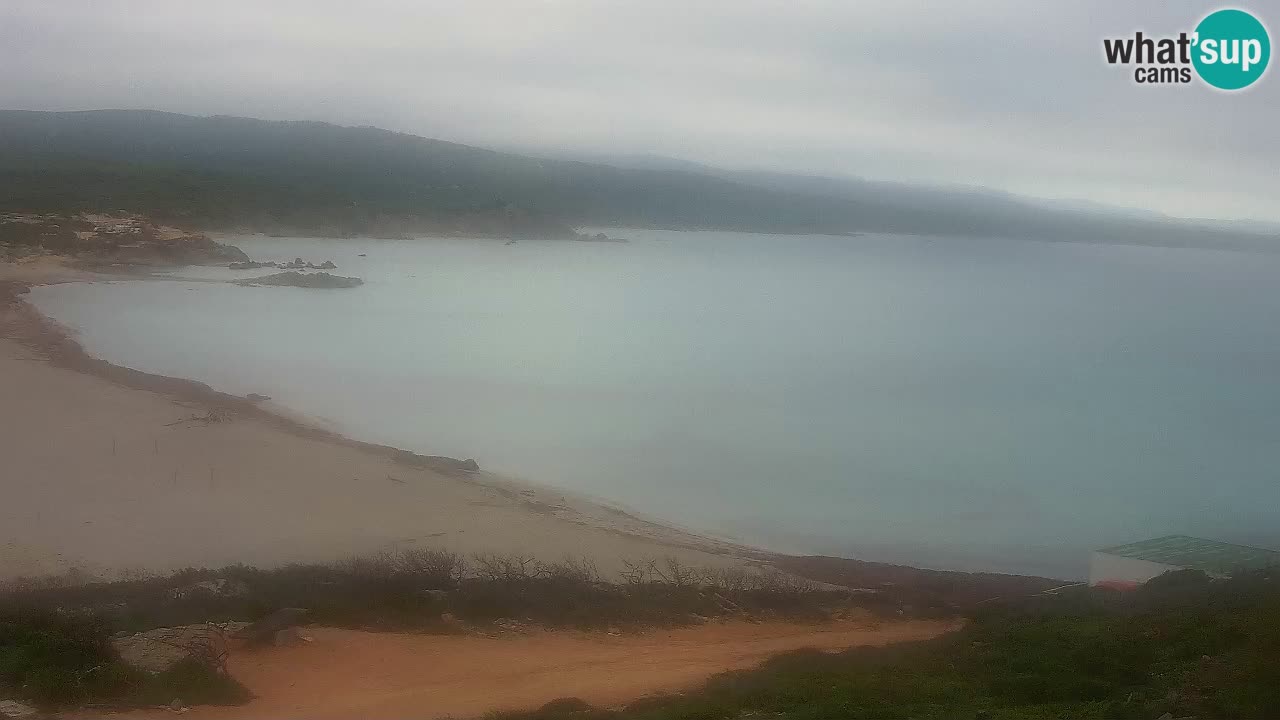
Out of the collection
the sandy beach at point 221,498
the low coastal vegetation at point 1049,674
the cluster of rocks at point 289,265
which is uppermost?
the cluster of rocks at point 289,265

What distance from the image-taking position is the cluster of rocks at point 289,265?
24.5 metres

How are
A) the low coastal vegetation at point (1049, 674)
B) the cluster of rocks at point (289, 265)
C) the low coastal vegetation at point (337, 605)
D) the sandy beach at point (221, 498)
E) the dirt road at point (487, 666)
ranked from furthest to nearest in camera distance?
the cluster of rocks at point (289, 265)
the sandy beach at point (221, 498)
the dirt road at point (487, 666)
the low coastal vegetation at point (337, 605)
the low coastal vegetation at point (1049, 674)

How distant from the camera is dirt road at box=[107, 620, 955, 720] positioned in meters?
4.46

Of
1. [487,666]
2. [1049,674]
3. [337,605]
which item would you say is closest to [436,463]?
[337,605]

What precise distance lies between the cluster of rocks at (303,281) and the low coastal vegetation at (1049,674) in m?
22.4

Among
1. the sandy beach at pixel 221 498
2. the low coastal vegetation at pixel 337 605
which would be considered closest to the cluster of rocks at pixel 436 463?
the sandy beach at pixel 221 498

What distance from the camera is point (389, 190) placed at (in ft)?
86.3

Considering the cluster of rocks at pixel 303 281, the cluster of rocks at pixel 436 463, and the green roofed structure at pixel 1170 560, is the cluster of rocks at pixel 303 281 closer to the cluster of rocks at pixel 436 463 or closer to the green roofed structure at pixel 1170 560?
the cluster of rocks at pixel 436 463

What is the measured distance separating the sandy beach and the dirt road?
2.01m

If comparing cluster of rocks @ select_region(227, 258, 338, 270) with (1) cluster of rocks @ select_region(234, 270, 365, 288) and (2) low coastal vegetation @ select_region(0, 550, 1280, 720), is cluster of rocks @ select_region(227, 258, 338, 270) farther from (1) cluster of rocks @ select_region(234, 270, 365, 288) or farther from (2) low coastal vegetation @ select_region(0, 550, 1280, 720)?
(2) low coastal vegetation @ select_region(0, 550, 1280, 720)

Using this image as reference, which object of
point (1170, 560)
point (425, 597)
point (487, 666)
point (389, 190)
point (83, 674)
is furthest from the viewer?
point (389, 190)

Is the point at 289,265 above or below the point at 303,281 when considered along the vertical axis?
above

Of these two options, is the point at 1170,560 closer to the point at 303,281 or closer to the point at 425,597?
the point at 425,597

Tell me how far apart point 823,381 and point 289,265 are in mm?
16080
